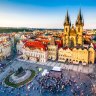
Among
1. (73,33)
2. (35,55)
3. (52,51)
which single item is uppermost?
(73,33)

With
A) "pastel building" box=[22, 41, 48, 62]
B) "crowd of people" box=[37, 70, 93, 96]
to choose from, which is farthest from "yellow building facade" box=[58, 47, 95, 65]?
"crowd of people" box=[37, 70, 93, 96]

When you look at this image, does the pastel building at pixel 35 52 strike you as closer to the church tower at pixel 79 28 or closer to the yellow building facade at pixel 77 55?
the yellow building facade at pixel 77 55

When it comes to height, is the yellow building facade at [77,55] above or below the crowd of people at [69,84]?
above

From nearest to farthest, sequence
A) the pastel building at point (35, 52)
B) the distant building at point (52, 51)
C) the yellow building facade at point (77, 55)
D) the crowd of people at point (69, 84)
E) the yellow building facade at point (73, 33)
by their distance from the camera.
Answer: the crowd of people at point (69, 84) < the yellow building facade at point (77, 55) < the pastel building at point (35, 52) < the distant building at point (52, 51) < the yellow building facade at point (73, 33)

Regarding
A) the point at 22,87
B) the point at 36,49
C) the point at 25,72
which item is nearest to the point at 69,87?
the point at 22,87

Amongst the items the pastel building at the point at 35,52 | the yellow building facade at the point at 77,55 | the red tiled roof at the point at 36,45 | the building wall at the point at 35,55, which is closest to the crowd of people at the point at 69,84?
the yellow building facade at the point at 77,55

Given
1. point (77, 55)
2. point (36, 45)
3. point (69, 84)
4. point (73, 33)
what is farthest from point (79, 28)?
point (69, 84)

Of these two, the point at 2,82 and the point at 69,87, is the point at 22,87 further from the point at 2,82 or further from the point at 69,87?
the point at 69,87

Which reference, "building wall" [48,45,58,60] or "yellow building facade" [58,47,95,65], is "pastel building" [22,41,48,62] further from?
"yellow building facade" [58,47,95,65]

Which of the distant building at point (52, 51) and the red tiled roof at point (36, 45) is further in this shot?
the distant building at point (52, 51)

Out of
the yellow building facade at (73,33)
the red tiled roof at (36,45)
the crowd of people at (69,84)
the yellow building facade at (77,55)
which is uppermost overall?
the yellow building facade at (73,33)

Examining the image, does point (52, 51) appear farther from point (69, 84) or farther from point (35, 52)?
point (69, 84)

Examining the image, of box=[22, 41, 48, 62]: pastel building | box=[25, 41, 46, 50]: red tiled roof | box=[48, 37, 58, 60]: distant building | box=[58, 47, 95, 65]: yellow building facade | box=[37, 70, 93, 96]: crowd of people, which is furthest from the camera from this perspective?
box=[48, 37, 58, 60]: distant building
